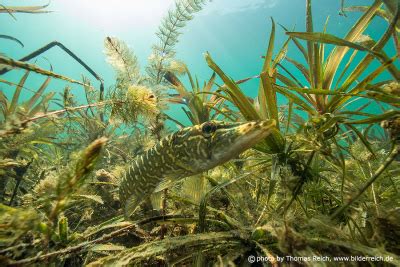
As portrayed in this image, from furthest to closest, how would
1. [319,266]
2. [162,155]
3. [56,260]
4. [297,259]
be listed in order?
[162,155] → [56,260] → [297,259] → [319,266]

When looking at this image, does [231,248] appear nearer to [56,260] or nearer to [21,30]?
[56,260]

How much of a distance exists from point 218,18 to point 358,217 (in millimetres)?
66790

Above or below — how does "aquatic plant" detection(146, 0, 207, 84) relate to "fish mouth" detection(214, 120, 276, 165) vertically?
above

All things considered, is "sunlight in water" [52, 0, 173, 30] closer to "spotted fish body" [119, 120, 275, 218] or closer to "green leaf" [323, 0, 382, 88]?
"spotted fish body" [119, 120, 275, 218]

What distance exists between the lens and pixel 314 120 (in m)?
2.15

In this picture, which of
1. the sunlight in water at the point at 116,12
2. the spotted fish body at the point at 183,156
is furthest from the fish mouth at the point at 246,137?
the sunlight in water at the point at 116,12

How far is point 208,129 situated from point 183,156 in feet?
1.50

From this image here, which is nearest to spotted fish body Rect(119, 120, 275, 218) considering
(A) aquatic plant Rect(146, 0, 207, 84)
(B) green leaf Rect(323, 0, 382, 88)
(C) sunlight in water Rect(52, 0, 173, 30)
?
(B) green leaf Rect(323, 0, 382, 88)

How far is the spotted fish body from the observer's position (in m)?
2.66

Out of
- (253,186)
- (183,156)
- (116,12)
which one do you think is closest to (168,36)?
(183,156)

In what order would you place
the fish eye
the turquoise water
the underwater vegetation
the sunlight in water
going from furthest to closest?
the sunlight in water → the turquoise water → the fish eye → the underwater vegetation

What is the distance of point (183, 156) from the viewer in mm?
3045

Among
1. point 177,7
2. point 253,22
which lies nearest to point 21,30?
point 253,22

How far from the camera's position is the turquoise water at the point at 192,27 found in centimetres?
5431
